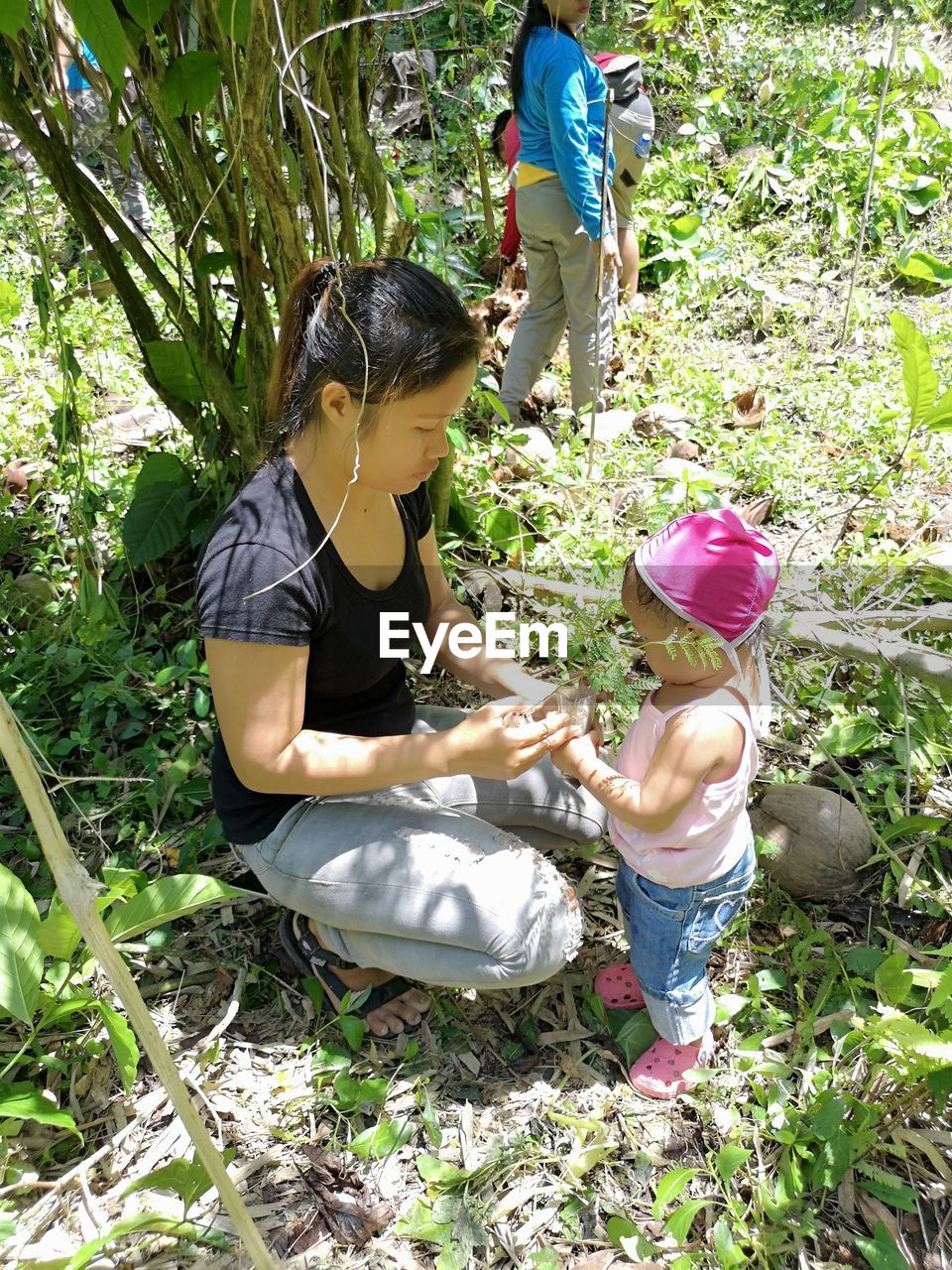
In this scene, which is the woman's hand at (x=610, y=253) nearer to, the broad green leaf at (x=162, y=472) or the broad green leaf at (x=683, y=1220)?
the broad green leaf at (x=162, y=472)

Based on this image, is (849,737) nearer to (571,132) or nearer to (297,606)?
(297,606)

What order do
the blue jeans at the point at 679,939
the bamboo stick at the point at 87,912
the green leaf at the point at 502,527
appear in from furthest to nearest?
the green leaf at the point at 502,527 < the blue jeans at the point at 679,939 < the bamboo stick at the point at 87,912

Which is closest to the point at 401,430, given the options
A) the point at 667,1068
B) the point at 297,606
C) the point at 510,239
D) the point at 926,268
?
the point at 297,606

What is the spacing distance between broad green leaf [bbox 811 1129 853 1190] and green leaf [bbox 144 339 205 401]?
1.91 meters

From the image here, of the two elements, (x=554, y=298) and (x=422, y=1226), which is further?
(x=554, y=298)

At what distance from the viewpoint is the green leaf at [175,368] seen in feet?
7.20

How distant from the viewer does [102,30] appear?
126 cm

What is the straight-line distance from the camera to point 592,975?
6.07ft

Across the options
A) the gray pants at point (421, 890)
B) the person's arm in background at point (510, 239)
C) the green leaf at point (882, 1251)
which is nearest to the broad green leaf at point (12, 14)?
the gray pants at point (421, 890)

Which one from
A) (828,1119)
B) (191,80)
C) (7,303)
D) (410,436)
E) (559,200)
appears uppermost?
(191,80)

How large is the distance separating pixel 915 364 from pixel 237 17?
1.34 meters

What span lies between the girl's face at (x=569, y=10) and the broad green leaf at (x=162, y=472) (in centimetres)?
165

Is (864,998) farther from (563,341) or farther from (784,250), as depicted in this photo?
(784,250)

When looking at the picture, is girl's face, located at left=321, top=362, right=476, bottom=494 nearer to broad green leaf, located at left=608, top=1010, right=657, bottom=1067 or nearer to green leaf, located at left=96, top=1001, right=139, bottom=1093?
green leaf, located at left=96, top=1001, right=139, bottom=1093
